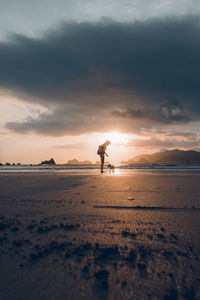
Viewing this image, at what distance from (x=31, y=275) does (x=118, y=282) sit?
443 mm

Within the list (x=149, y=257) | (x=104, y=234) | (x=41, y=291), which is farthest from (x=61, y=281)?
(x=104, y=234)

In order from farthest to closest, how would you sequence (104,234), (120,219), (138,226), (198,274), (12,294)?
(120,219)
(138,226)
(104,234)
(198,274)
(12,294)

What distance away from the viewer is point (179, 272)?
107cm

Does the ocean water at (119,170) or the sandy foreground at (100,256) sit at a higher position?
the ocean water at (119,170)

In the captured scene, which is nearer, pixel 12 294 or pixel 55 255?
pixel 12 294

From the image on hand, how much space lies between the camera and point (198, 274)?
1049mm

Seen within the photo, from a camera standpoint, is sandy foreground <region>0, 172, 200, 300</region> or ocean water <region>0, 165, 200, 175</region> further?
ocean water <region>0, 165, 200, 175</region>

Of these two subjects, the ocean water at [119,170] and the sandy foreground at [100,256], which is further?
the ocean water at [119,170]

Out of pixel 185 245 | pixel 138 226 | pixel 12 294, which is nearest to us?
pixel 12 294

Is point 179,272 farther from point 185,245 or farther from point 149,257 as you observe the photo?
point 185,245

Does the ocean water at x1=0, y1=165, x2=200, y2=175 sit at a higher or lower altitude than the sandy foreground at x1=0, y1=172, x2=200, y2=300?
higher

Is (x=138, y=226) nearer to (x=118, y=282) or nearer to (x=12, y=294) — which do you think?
(x=118, y=282)

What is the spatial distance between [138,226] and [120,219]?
0.27m

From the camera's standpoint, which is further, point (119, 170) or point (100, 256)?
point (119, 170)
